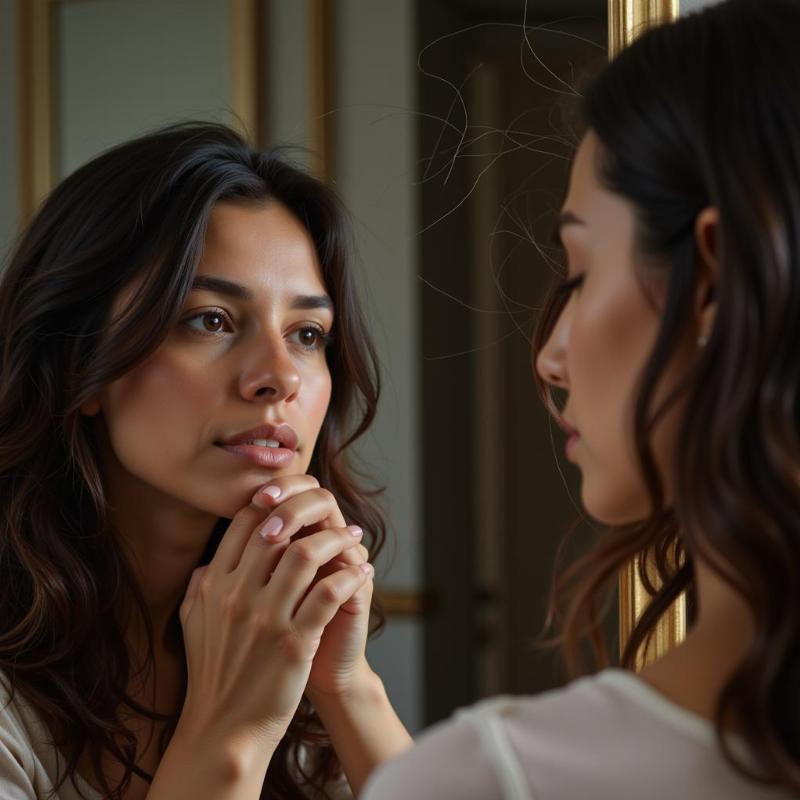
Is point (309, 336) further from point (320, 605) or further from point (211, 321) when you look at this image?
point (320, 605)

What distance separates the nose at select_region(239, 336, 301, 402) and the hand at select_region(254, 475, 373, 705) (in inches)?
2.6

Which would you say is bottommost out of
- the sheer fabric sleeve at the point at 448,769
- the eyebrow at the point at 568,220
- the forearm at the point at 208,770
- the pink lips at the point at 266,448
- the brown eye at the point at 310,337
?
the forearm at the point at 208,770

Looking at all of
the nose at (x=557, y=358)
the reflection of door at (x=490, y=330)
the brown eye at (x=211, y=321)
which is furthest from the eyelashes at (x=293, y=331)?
the nose at (x=557, y=358)

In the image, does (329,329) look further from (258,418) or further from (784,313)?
(784,313)

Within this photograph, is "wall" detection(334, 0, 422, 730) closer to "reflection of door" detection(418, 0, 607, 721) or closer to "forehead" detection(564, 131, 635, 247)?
"reflection of door" detection(418, 0, 607, 721)

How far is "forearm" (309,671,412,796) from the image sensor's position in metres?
0.83

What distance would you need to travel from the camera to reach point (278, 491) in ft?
2.72

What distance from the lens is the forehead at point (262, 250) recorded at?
A: 0.83m

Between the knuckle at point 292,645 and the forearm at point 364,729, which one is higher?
the knuckle at point 292,645

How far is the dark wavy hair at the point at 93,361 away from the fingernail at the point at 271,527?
0.10 meters

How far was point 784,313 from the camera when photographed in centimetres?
41

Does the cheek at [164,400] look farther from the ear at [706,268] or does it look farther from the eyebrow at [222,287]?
the ear at [706,268]

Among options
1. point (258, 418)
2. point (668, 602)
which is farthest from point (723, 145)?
point (258, 418)

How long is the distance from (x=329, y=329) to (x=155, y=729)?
34cm
